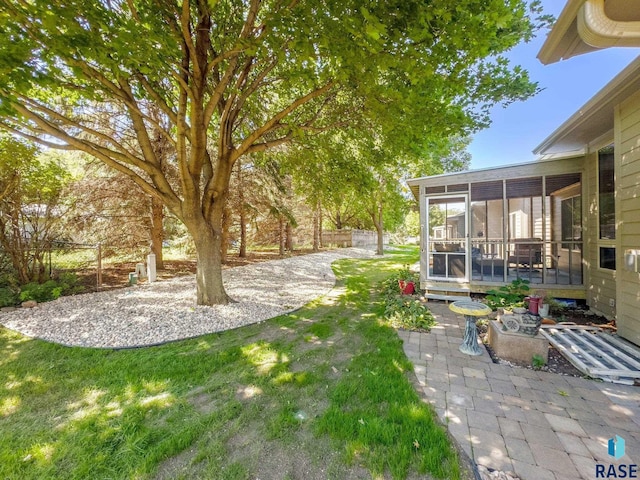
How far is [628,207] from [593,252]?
1.94 m

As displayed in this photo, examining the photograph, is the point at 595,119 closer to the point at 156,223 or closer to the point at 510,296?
the point at 510,296

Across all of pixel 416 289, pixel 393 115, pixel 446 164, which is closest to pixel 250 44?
pixel 393 115

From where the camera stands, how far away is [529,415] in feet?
7.75

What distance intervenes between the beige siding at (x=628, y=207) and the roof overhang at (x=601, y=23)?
2.33 meters

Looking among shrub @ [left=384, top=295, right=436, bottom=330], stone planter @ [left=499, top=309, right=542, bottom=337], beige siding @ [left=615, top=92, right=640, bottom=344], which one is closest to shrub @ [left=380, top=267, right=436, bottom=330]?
shrub @ [left=384, top=295, right=436, bottom=330]

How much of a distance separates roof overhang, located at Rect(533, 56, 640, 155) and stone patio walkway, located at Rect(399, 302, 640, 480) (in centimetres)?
387

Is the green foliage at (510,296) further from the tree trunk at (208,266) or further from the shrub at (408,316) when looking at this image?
the tree trunk at (208,266)

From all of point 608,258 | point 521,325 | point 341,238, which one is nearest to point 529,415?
point 521,325

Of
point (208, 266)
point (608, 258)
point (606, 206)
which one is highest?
point (606, 206)
